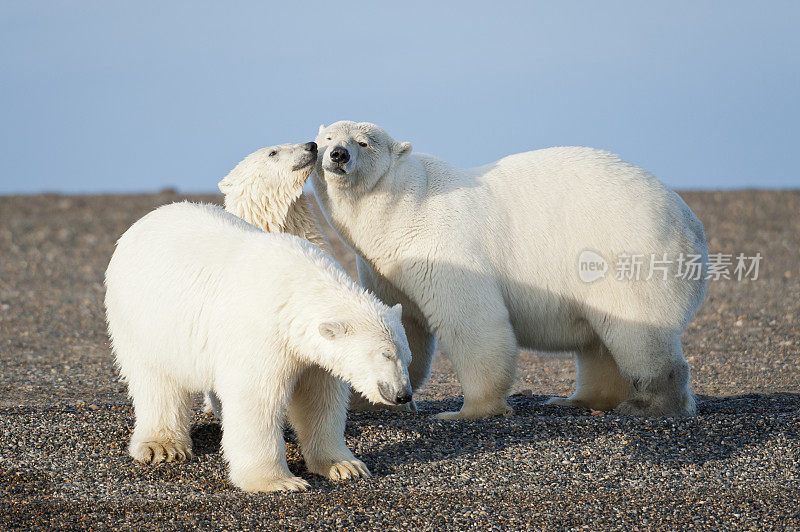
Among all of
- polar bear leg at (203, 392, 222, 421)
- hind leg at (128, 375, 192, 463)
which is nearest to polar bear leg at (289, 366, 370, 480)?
hind leg at (128, 375, 192, 463)

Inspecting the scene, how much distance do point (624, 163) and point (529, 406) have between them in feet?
6.70

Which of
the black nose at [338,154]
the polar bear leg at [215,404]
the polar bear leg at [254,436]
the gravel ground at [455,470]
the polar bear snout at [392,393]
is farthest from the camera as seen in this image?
the black nose at [338,154]

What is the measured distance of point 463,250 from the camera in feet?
21.9

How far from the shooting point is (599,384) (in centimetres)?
751

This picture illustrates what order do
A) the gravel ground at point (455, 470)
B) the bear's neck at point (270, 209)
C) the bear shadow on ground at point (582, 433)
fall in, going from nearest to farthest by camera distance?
the gravel ground at point (455, 470) < the bear shadow on ground at point (582, 433) < the bear's neck at point (270, 209)

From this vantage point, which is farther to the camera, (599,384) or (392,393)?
(599,384)

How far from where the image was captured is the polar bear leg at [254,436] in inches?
196

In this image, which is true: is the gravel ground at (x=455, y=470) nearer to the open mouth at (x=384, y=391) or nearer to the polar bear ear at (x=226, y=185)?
the open mouth at (x=384, y=391)

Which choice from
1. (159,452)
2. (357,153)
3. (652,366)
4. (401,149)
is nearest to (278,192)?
(357,153)

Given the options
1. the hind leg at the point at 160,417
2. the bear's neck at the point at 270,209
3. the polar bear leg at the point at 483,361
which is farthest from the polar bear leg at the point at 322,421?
the bear's neck at the point at 270,209

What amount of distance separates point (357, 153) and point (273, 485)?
2.60 metres

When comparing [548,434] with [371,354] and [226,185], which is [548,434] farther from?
[226,185]

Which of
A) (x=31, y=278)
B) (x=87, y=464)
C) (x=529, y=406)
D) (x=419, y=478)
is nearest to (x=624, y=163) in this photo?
(x=529, y=406)

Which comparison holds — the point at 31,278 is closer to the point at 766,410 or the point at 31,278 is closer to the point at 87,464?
the point at 87,464
